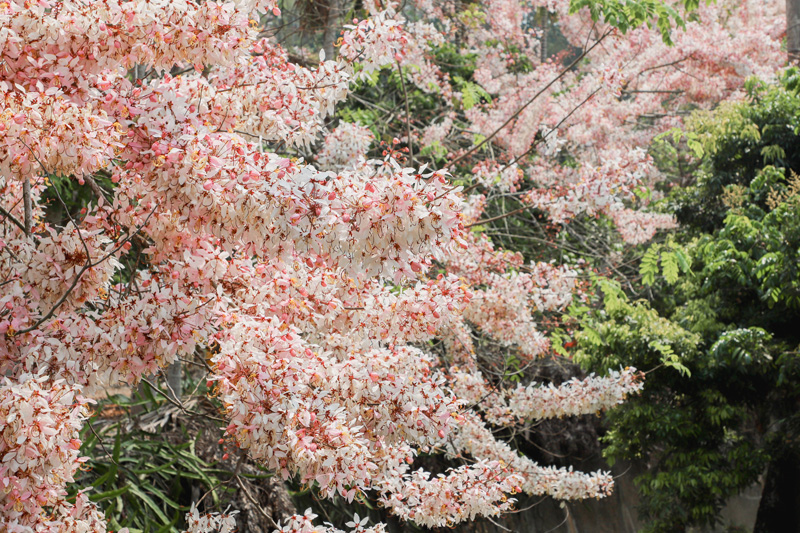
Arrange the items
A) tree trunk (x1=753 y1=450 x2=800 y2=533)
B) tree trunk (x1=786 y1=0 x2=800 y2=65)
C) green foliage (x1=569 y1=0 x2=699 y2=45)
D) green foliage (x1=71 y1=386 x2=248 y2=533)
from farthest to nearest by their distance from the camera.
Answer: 1. tree trunk (x1=786 y1=0 x2=800 y2=65)
2. tree trunk (x1=753 y1=450 x2=800 y2=533)
3. green foliage (x1=71 y1=386 x2=248 y2=533)
4. green foliage (x1=569 y1=0 x2=699 y2=45)

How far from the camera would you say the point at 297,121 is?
107 inches

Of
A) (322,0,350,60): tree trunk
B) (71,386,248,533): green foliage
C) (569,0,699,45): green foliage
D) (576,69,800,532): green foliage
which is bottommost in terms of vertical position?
(71,386,248,533): green foliage

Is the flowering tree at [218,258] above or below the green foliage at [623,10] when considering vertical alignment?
below

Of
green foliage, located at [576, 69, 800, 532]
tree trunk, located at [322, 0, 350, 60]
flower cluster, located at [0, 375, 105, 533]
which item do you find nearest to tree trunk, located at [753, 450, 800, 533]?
green foliage, located at [576, 69, 800, 532]

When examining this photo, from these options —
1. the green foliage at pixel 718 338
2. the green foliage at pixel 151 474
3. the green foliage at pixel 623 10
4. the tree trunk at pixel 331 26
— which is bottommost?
the green foliage at pixel 151 474

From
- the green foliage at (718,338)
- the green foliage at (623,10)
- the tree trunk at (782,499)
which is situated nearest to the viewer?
the green foliage at (623,10)

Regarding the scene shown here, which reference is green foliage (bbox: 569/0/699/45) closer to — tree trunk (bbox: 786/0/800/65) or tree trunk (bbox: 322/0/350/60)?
tree trunk (bbox: 322/0/350/60)

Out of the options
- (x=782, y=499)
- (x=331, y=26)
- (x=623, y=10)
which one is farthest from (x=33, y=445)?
(x=782, y=499)

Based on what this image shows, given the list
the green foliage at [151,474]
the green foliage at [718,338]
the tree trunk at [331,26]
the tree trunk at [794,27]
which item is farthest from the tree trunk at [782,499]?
the tree trunk at [331,26]

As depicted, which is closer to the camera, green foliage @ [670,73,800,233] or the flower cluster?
the flower cluster

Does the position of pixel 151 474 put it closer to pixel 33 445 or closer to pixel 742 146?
pixel 33 445

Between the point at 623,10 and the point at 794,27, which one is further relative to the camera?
the point at 794,27

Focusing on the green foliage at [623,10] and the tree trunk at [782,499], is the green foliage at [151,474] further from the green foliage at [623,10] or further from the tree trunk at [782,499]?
the tree trunk at [782,499]

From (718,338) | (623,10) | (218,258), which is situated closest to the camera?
(218,258)
